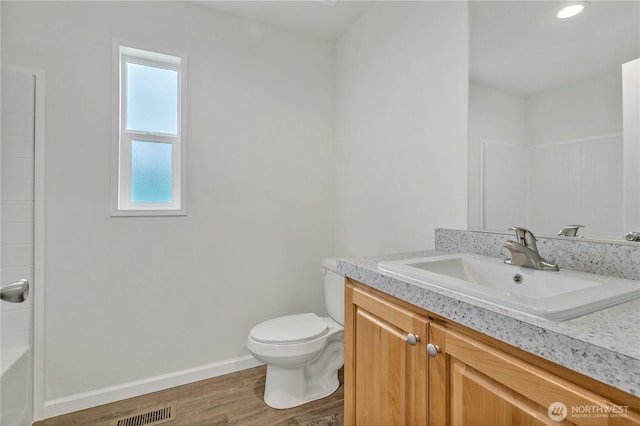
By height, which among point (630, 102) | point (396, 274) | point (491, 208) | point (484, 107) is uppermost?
point (484, 107)

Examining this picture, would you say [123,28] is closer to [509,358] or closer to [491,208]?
[491,208]

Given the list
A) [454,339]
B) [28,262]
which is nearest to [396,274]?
[454,339]

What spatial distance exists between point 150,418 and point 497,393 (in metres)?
1.77

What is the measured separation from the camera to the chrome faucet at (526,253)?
3.17 feet

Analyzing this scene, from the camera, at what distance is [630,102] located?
0.93 metres

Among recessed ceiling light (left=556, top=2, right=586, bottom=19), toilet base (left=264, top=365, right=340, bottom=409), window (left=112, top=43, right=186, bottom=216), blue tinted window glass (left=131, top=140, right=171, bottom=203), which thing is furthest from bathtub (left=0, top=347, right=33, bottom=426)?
recessed ceiling light (left=556, top=2, right=586, bottom=19)

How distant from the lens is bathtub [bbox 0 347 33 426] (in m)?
1.26

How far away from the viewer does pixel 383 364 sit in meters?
0.95

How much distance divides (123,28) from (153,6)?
0.24 m

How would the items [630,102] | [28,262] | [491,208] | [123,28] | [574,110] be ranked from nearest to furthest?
1. [630,102]
2. [574,110]
3. [491,208]
4. [28,262]
5. [123,28]

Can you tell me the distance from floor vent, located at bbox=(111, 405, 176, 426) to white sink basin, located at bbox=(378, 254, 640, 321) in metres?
1.51

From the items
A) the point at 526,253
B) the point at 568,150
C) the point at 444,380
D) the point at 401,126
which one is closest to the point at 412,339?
the point at 444,380

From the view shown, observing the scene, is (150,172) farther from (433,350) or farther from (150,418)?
(433,350)

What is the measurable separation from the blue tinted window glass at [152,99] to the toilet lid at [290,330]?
4.64 feet
